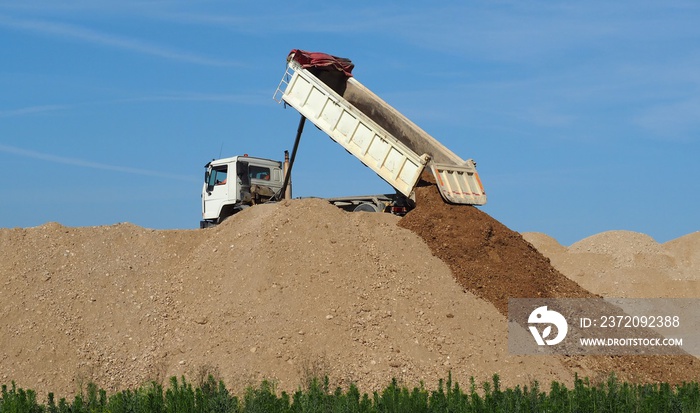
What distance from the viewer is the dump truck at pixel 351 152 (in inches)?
794

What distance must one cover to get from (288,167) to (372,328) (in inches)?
362

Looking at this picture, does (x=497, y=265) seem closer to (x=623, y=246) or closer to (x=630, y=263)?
(x=630, y=263)

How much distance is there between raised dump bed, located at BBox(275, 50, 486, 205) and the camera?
20062mm

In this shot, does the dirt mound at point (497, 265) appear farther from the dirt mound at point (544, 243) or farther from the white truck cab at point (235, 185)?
the dirt mound at point (544, 243)

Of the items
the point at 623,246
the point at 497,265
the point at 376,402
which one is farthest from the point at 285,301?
the point at 623,246

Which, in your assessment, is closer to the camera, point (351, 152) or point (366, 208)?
point (351, 152)

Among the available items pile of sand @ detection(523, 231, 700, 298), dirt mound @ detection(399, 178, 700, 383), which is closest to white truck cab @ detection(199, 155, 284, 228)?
dirt mound @ detection(399, 178, 700, 383)

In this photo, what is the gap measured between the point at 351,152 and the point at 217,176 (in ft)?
18.0

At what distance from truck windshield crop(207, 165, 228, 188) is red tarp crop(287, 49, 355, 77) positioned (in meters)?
4.17

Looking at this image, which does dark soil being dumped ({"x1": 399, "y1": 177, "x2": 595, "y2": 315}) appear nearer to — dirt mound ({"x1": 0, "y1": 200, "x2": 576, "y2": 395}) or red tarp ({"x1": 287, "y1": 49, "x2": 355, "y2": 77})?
dirt mound ({"x1": 0, "y1": 200, "x2": 576, "y2": 395})

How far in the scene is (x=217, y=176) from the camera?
24.3 m

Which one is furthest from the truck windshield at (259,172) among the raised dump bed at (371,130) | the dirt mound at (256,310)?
the dirt mound at (256,310)

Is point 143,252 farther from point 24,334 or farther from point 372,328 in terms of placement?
point 372,328

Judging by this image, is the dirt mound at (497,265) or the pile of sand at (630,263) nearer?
the dirt mound at (497,265)
